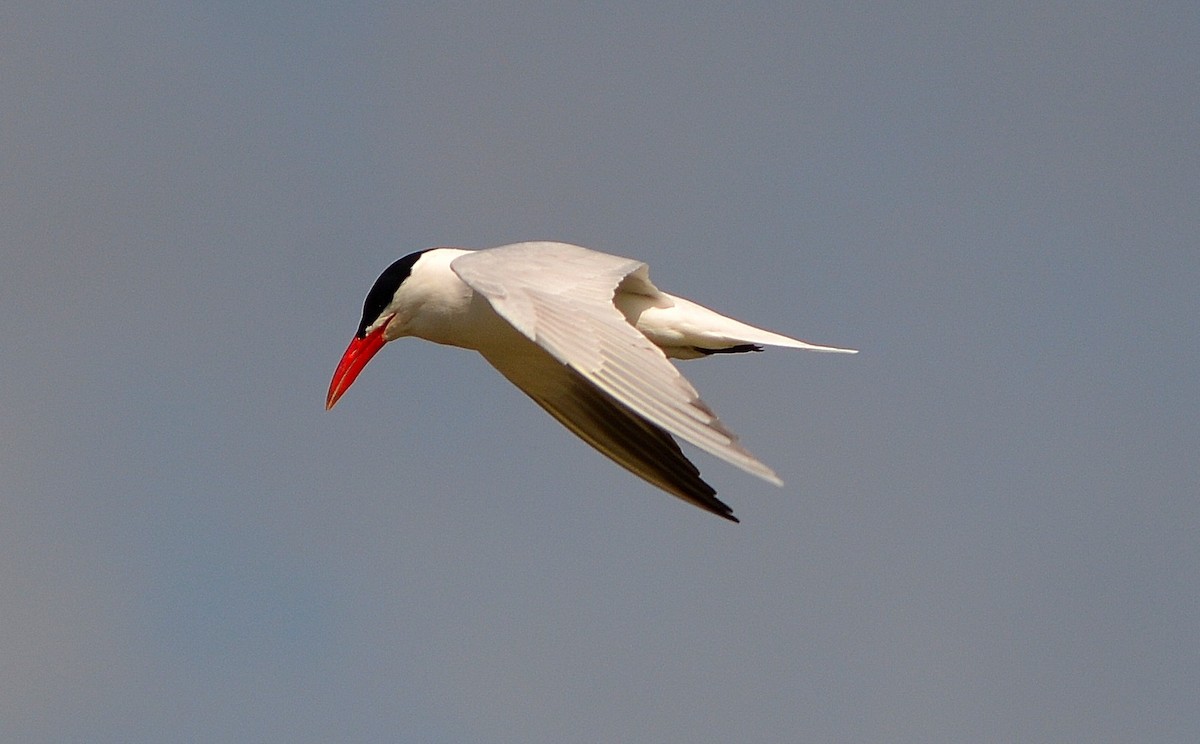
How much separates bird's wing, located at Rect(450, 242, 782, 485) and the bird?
10mm

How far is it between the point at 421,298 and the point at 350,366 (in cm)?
64

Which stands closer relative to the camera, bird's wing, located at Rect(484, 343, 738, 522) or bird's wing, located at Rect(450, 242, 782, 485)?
bird's wing, located at Rect(450, 242, 782, 485)

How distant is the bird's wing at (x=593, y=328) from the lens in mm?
7113

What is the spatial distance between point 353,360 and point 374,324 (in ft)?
0.81

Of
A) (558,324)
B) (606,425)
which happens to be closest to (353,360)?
(606,425)

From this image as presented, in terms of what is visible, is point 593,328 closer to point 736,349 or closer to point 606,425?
point 736,349

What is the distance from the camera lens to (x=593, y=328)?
793 centimetres

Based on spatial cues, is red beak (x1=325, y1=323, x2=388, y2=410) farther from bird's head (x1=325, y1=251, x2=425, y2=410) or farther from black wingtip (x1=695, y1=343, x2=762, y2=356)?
black wingtip (x1=695, y1=343, x2=762, y2=356)

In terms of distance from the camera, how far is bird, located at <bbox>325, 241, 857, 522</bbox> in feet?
27.2

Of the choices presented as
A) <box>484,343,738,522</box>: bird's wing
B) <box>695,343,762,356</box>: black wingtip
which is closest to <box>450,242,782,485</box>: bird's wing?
<box>695,343,762,356</box>: black wingtip

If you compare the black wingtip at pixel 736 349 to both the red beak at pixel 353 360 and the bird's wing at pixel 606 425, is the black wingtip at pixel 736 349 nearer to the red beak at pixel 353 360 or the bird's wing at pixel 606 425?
the bird's wing at pixel 606 425

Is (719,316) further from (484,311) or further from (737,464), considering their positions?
(737,464)

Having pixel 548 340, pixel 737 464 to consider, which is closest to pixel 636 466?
pixel 548 340

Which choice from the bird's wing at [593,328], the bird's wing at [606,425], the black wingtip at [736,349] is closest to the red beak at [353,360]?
the bird's wing at [606,425]
